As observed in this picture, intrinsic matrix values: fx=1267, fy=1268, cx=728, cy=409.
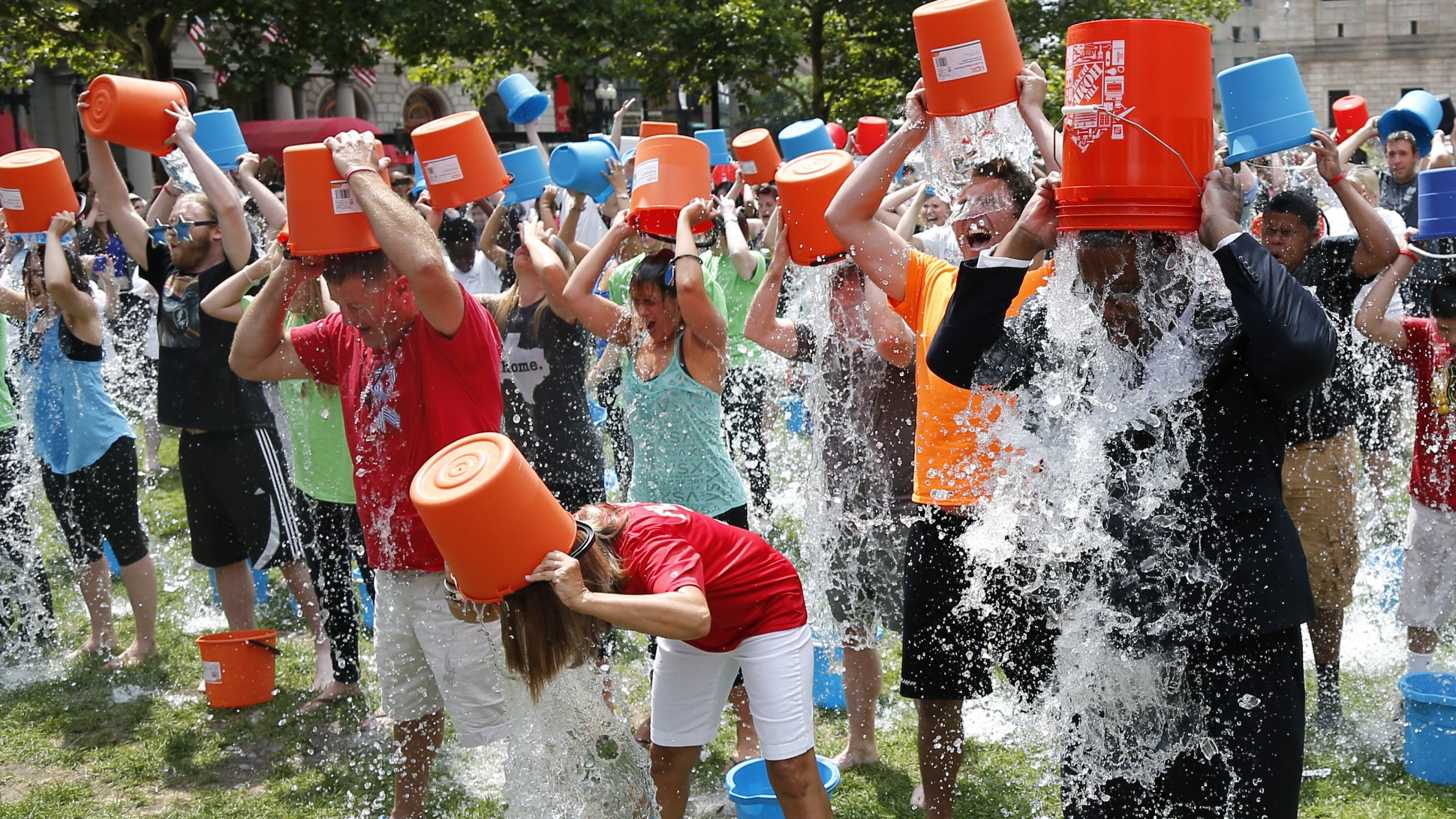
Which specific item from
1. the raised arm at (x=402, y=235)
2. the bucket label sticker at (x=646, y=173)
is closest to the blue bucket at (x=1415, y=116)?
the bucket label sticker at (x=646, y=173)

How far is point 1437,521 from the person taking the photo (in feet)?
15.8

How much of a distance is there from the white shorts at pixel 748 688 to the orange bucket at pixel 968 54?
1500 millimetres

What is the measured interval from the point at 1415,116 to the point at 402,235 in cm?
777

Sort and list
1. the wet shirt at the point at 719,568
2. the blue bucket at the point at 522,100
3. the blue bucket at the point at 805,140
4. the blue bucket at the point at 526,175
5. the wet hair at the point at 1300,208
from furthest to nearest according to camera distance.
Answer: the blue bucket at the point at 522,100, the blue bucket at the point at 805,140, the blue bucket at the point at 526,175, the wet hair at the point at 1300,208, the wet shirt at the point at 719,568

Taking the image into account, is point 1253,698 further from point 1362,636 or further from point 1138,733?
point 1362,636

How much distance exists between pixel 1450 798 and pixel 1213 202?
2792 mm

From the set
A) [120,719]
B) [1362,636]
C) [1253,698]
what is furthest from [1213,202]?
[120,719]

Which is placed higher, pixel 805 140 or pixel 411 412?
pixel 805 140

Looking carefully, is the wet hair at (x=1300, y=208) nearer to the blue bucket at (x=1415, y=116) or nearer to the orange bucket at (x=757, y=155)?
the orange bucket at (x=757, y=155)

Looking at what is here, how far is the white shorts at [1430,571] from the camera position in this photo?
15.7 ft

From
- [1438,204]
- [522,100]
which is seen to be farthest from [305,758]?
[522,100]

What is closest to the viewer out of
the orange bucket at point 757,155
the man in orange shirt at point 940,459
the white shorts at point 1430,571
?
the man in orange shirt at point 940,459

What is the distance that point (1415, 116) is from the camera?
8.69 m

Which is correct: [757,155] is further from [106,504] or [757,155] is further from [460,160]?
[106,504]
